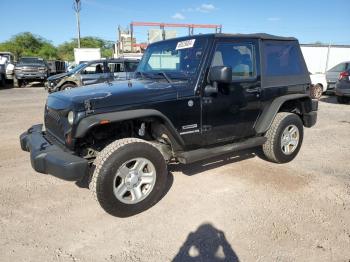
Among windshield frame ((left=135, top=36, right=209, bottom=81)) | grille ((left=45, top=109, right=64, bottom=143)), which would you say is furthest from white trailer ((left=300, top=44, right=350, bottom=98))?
grille ((left=45, top=109, right=64, bottom=143))

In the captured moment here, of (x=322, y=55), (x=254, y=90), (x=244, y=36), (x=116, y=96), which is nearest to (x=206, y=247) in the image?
(x=116, y=96)

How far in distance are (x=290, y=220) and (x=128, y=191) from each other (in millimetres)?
1798

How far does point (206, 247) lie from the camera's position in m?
3.00

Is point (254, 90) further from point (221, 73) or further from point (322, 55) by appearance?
point (322, 55)

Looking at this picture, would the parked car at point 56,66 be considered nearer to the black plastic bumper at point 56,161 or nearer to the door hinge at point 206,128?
the black plastic bumper at point 56,161

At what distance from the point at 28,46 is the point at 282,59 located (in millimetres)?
70041

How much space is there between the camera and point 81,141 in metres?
3.55

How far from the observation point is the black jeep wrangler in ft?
11.0

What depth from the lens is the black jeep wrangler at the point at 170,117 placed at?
3361mm

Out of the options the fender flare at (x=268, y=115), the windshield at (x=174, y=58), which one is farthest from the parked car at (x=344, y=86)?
the windshield at (x=174, y=58)

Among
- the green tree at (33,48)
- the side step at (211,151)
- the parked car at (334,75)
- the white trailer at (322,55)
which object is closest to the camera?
the side step at (211,151)

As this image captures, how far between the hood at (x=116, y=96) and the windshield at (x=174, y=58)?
378 mm

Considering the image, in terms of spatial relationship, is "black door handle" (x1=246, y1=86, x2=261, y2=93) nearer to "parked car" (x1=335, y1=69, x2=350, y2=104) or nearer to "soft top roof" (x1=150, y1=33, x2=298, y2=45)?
"soft top roof" (x1=150, y1=33, x2=298, y2=45)

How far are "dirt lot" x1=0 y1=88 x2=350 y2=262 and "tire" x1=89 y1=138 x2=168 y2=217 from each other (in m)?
0.15
